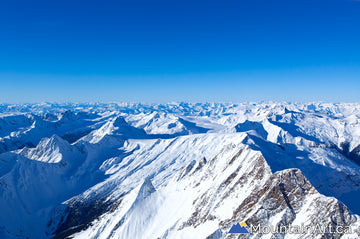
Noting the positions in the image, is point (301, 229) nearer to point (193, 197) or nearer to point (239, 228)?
point (239, 228)

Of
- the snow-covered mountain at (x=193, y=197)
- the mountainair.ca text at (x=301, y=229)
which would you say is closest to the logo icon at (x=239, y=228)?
the snow-covered mountain at (x=193, y=197)

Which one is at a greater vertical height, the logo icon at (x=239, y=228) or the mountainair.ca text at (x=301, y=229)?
the mountainair.ca text at (x=301, y=229)

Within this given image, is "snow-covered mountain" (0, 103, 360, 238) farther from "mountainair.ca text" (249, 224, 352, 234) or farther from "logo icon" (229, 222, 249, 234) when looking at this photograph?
"logo icon" (229, 222, 249, 234)

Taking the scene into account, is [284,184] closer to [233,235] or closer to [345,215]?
[345,215]

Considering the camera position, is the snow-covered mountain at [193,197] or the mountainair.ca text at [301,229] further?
the snow-covered mountain at [193,197]

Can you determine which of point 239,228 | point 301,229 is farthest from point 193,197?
point 301,229

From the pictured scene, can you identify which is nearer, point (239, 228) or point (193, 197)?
point (239, 228)

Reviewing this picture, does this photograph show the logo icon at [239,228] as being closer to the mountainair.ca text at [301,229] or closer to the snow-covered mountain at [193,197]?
the snow-covered mountain at [193,197]
